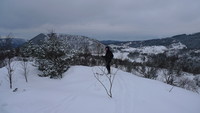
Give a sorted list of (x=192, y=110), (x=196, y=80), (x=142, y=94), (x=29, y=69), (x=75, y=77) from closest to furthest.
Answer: (x=192, y=110)
(x=142, y=94)
(x=75, y=77)
(x=29, y=69)
(x=196, y=80)

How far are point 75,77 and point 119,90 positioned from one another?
451 cm

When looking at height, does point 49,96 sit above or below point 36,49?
Result: below

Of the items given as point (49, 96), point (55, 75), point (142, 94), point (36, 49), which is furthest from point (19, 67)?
point (142, 94)

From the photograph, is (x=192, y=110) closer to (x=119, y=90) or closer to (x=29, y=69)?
(x=119, y=90)

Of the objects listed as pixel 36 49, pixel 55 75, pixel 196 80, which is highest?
pixel 36 49

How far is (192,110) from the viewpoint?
4562 millimetres

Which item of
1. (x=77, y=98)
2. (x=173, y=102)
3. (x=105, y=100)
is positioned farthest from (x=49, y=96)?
(x=173, y=102)

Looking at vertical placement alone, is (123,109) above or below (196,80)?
above

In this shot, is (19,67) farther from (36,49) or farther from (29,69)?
(36,49)

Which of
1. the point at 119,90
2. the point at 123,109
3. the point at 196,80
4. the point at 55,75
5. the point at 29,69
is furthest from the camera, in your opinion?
the point at 196,80

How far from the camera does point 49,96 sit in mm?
5547

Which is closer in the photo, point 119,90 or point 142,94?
point 142,94

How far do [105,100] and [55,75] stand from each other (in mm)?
7243

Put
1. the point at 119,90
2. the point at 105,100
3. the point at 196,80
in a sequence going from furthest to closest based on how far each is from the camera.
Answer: the point at 196,80 → the point at 119,90 → the point at 105,100
